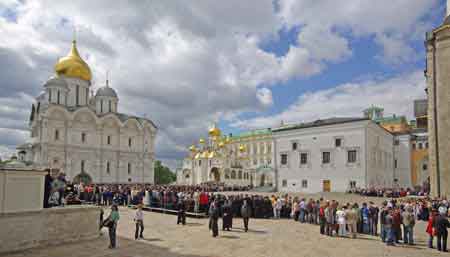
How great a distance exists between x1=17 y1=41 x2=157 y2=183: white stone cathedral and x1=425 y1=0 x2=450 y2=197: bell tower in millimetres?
43251

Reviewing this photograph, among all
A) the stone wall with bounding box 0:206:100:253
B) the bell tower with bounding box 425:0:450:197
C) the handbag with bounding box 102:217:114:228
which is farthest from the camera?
the bell tower with bounding box 425:0:450:197

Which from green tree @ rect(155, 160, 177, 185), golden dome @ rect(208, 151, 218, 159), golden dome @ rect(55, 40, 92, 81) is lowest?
green tree @ rect(155, 160, 177, 185)

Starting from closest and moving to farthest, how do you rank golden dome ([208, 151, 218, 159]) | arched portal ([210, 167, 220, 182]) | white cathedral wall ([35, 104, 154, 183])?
white cathedral wall ([35, 104, 154, 183]) < arched portal ([210, 167, 220, 182]) < golden dome ([208, 151, 218, 159])

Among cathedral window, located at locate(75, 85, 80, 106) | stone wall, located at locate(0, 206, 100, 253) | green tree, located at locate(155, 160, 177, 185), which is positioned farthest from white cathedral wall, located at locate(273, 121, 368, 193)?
green tree, located at locate(155, 160, 177, 185)

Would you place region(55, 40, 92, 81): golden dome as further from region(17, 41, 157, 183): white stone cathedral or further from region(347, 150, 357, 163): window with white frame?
region(347, 150, 357, 163): window with white frame

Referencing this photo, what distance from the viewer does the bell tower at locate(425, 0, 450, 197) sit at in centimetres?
2092

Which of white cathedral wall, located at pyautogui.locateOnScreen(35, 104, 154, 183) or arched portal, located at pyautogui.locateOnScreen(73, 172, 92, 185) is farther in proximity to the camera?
arched portal, located at pyautogui.locateOnScreen(73, 172, 92, 185)

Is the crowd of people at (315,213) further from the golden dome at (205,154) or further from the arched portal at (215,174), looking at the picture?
the golden dome at (205,154)

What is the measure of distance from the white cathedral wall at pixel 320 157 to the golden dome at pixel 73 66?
3411cm

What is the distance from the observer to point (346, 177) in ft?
113

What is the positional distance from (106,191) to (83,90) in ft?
123

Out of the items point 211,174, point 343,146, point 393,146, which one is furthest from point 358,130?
point 211,174

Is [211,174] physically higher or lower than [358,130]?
lower

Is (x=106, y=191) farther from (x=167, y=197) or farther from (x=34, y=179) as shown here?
(x=34, y=179)
